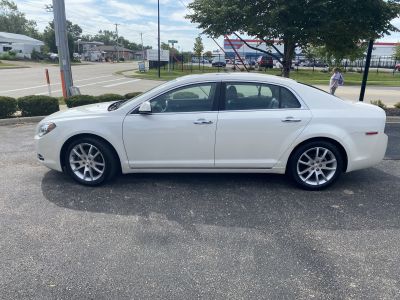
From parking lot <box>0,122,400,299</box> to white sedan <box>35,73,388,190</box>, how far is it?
34 centimetres

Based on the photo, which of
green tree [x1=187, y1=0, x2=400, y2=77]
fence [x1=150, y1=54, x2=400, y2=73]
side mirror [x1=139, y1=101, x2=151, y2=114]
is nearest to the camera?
side mirror [x1=139, y1=101, x2=151, y2=114]

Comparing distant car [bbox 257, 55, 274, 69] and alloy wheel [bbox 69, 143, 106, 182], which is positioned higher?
distant car [bbox 257, 55, 274, 69]

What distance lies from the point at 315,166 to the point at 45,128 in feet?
11.9

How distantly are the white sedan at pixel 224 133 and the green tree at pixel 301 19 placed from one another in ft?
14.6

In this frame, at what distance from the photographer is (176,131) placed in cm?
405

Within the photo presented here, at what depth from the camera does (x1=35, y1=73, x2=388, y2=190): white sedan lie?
13.3 feet

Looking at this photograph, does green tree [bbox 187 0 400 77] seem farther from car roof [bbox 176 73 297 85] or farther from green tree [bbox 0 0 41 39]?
green tree [bbox 0 0 41 39]

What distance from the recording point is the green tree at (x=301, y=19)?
7.73 metres

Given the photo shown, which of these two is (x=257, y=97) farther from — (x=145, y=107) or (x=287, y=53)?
(x=287, y=53)

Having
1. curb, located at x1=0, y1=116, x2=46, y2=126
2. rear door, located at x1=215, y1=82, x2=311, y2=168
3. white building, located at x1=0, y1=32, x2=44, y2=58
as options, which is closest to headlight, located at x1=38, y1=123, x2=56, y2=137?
rear door, located at x1=215, y1=82, x2=311, y2=168

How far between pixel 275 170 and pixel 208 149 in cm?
95

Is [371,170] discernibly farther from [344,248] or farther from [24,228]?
[24,228]

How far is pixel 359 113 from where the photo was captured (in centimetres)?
412

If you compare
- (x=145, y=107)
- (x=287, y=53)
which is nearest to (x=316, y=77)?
(x=287, y=53)
